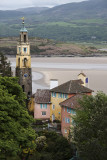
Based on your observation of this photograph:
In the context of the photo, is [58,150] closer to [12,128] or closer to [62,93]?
[12,128]

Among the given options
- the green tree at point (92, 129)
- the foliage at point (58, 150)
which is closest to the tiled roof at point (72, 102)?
the foliage at point (58, 150)

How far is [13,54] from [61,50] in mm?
30122

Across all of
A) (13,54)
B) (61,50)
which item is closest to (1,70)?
(13,54)

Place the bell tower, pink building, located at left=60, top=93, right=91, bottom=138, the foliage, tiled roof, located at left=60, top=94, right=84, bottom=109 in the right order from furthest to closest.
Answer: the bell tower
tiled roof, located at left=60, top=94, right=84, bottom=109
pink building, located at left=60, top=93, right=91, bottom=138
the foliage

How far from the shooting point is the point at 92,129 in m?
25.3

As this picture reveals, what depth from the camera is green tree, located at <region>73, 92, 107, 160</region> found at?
2380cm

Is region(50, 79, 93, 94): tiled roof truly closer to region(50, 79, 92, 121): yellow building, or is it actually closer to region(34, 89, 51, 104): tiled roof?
region(50, 79, 92, 121): yellow building

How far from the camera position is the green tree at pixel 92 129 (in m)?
23.8

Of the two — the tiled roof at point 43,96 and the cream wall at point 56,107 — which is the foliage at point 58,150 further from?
the tiled roof at point 43,96

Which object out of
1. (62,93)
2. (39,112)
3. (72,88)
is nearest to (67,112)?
(62,93)

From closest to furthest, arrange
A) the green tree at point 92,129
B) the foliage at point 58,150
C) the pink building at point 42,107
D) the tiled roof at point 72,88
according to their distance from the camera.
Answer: the green tree at point 92,129, the foliage at point 58,150, the tiled roof at point 72,88, the pink building at point 42,107

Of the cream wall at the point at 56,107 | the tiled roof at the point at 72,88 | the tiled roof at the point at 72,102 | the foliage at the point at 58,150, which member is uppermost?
the tiled roof at the point at 72,88

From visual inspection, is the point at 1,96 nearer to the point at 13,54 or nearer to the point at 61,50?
the point at 13,54

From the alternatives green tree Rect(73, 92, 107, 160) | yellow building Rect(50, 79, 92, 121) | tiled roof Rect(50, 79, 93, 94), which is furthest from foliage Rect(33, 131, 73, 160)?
tiled roof Rect(50, 79, 93, 94)
